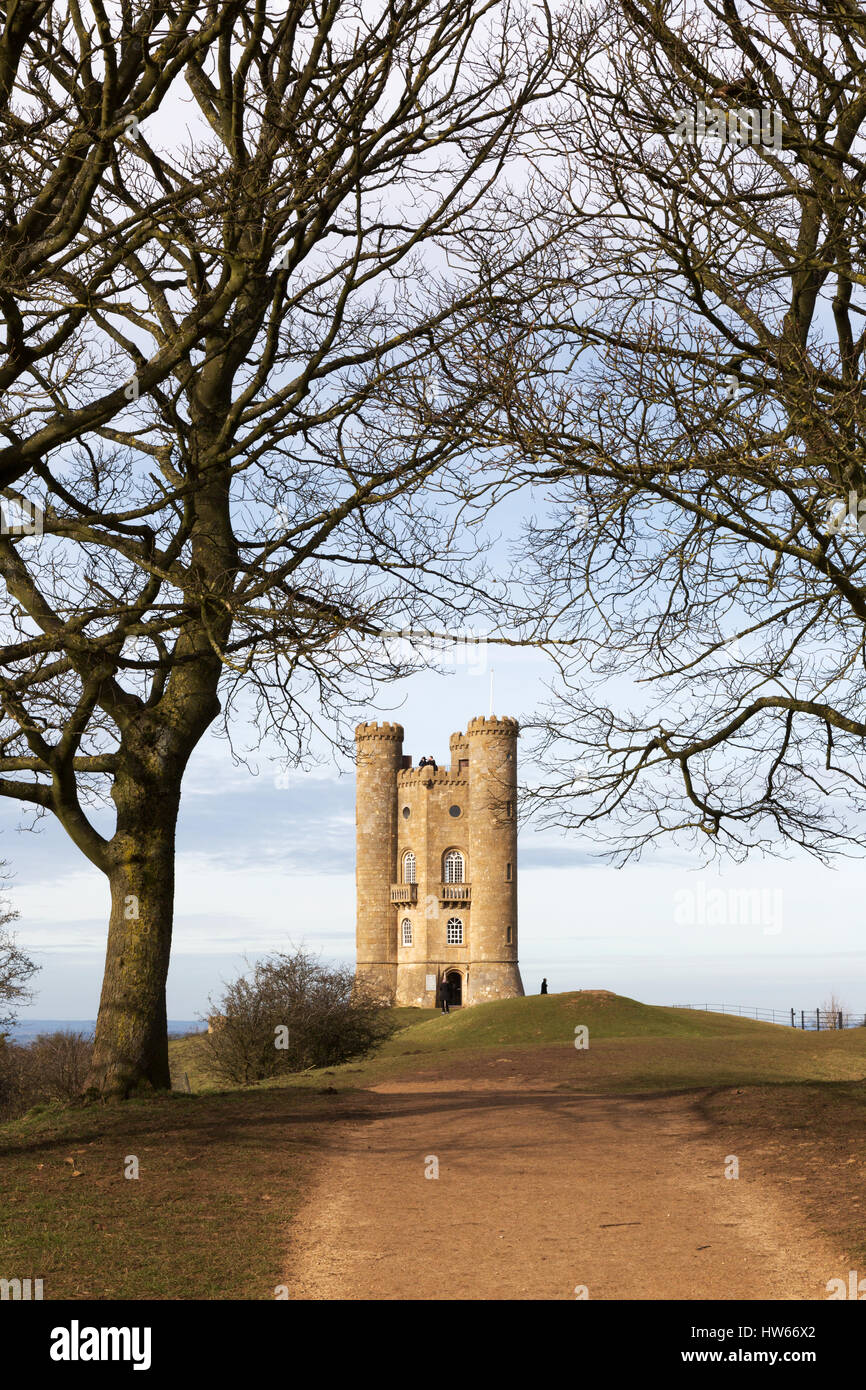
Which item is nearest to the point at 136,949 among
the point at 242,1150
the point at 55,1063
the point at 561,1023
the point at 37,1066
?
the point at 242,1150

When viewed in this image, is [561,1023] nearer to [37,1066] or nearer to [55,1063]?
[55,1063]

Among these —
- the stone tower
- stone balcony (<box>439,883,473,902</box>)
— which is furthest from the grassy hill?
stone balcony (<box>439,883,473,902</box>)

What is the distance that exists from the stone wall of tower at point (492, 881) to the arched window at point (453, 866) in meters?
1.64

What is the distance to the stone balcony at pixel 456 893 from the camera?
202 feet

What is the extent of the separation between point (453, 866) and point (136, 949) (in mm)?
48256

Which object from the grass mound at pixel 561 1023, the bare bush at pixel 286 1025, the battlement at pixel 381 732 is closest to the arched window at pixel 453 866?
the battlement at pixel 381 732

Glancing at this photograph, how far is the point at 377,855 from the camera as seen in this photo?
63906mm

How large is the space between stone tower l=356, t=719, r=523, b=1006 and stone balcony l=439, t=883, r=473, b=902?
0.05 m

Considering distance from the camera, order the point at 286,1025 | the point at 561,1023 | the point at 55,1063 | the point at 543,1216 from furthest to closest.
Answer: the point at 561,1023, the point at 55,1063, the point at 286,1025, the point at 543,1216

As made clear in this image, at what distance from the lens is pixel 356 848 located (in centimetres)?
6456

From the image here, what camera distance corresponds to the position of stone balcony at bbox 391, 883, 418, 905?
205 ft

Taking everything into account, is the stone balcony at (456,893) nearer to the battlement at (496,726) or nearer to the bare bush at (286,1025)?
the battlement at (496,726)
